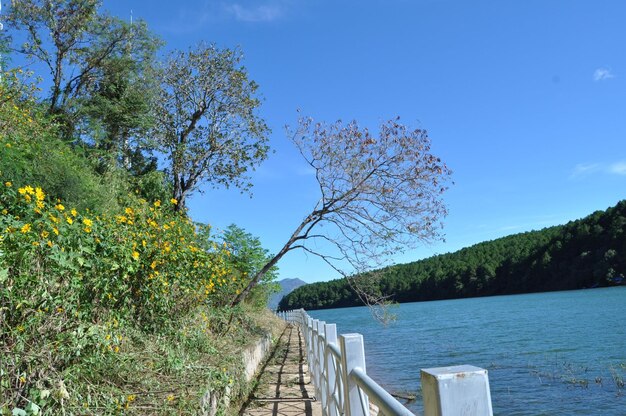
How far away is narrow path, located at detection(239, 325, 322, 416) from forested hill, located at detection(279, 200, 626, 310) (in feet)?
155

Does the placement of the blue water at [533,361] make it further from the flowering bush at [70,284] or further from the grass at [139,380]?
the flowering bush at [70,284]

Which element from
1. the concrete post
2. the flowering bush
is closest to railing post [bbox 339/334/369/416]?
the flowering bush

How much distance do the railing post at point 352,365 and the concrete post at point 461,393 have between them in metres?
1.92

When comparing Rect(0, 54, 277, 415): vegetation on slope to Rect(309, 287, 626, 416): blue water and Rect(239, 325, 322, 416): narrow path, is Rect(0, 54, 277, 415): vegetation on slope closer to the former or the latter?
Rect(239, 325, 322, 416): narrow path

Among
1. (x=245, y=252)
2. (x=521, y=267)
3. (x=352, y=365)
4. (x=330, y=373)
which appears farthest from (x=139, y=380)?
(x=521, y=267)

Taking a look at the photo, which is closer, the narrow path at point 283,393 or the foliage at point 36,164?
the foliage at point 36,164

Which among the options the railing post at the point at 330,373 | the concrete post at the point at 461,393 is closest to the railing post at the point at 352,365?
the railing post at the point at 330,373

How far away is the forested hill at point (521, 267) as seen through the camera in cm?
7050

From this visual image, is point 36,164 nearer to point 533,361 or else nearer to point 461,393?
point 461,393

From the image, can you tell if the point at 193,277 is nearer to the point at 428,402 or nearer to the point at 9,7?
the point at 428,402

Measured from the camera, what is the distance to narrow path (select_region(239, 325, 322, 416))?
665 cm

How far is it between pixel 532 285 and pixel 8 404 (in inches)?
3572

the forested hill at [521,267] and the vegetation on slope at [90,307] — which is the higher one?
the forested hill at [521,267]

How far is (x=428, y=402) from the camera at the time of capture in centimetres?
166
